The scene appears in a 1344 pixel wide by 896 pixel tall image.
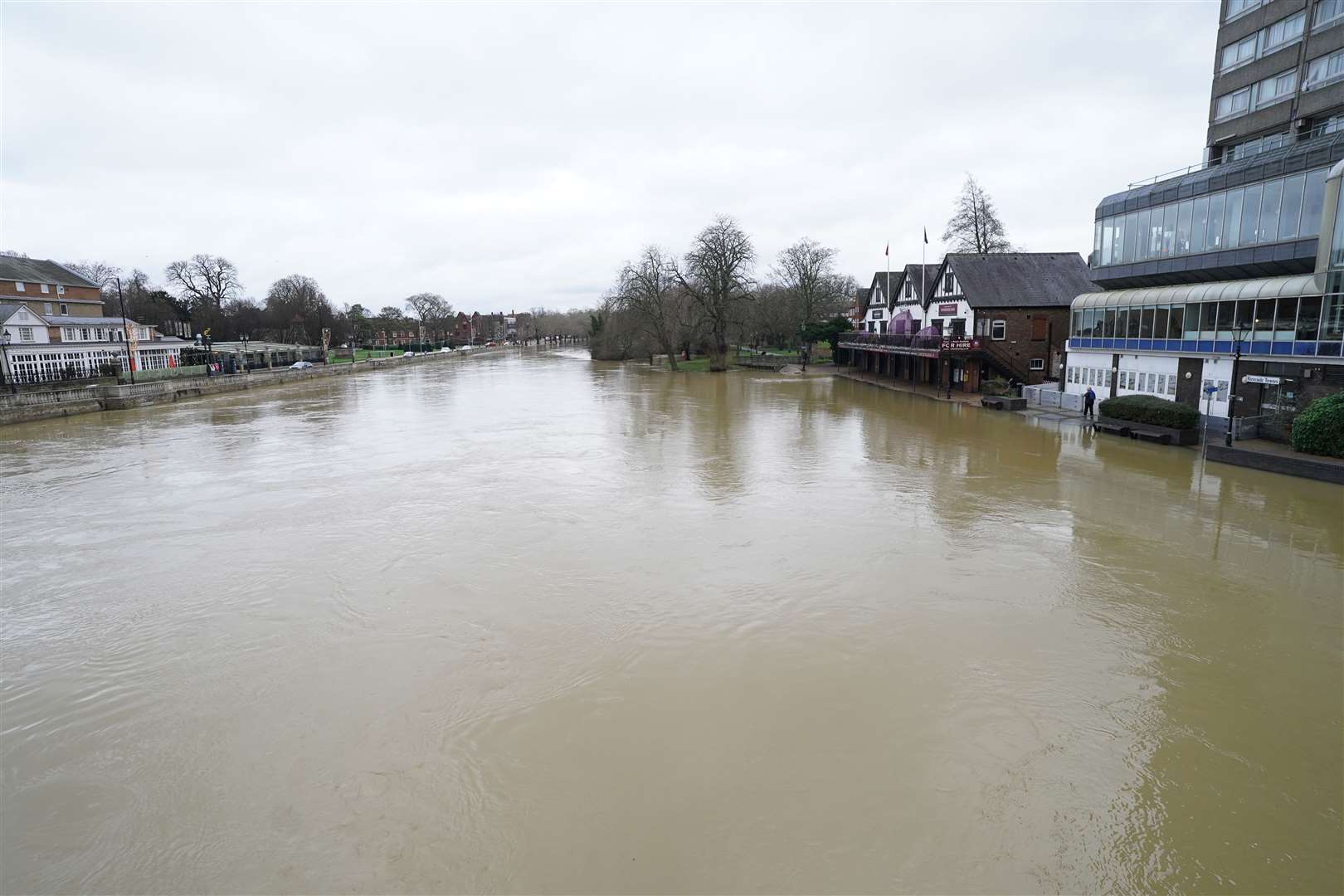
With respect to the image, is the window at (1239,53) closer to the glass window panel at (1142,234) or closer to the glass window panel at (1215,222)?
the glass window panel at (1142,234)

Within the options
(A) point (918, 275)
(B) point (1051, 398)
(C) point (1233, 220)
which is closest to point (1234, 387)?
(C) point (1233, 220)

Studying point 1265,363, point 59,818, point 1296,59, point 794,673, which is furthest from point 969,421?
point 59,818

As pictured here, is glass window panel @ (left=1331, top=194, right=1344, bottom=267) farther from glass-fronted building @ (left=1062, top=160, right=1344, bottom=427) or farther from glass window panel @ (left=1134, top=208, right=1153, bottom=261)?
glass window panel @ (left=1134, top=208, right=1153, bottom=261)

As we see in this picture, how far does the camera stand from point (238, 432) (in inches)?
1201

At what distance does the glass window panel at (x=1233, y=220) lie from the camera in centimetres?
2448

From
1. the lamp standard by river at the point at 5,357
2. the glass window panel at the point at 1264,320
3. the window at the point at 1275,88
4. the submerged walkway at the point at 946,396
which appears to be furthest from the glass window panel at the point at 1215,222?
the lamp standard by river at the point at 5,357

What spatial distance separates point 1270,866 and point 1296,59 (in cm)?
3845

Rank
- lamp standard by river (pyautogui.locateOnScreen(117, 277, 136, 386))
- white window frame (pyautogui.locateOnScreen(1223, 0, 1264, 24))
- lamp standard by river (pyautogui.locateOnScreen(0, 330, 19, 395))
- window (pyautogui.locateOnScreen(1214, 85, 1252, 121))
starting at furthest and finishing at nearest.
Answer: lamp standard by river (pyautogui.locateOnScreen(117, 277, 136, 386)), lamp standard by river (pyautogui.locateOnScreen(0, 330, 19, 395)), window (pyautogui.locateOnScreen(1214, 85, 1252, 121)), white window frame (pyautogui.locateOnScreen(1223, 0, 1264, 24))

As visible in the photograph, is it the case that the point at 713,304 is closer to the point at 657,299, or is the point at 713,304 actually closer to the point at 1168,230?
the point at 657,299

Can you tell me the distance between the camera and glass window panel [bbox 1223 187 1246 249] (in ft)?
80.3

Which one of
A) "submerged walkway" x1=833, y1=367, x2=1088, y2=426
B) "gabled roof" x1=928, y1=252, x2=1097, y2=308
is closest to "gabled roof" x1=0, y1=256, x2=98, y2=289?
"submerged walkway" x1=833, y1=367, x2=1088, y2=426

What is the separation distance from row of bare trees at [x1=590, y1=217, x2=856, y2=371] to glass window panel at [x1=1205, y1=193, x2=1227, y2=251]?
121 feet

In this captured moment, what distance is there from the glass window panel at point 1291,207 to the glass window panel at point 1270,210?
16 centimetres

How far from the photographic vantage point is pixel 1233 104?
34.1m
